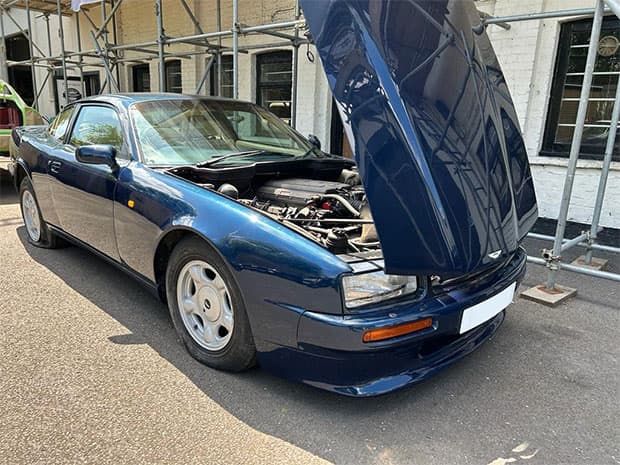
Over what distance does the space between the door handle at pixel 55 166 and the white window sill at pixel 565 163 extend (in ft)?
17.8

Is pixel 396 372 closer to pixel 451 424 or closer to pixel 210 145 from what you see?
pixel 451 424

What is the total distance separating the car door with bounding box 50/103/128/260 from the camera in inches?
127

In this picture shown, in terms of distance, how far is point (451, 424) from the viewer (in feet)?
7.29

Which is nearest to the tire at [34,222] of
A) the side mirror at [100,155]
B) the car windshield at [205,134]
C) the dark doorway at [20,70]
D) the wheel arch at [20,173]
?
the wheel arch at [20,173]

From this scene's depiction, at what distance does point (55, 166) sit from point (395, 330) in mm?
3245

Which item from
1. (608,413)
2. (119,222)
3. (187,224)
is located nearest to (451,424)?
(608,413)

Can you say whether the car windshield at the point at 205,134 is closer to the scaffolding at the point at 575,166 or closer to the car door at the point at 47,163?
the car door at the point at 47,163

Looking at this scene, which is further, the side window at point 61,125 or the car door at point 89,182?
the side window at point 61,125

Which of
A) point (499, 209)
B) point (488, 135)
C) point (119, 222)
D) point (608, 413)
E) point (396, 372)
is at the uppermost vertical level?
point (488, 135)

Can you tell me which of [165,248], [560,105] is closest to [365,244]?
[165,248]

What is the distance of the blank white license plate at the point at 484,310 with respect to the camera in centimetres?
227

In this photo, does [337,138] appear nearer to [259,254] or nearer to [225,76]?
[225,76]

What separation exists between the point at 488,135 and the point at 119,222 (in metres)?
2.32

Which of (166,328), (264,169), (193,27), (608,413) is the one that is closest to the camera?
(608,413)
